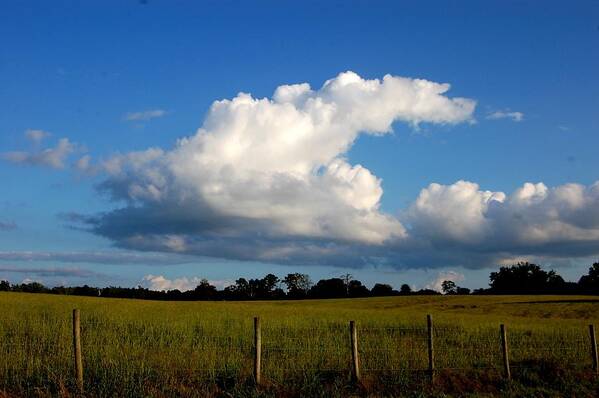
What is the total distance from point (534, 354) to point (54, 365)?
1777cm

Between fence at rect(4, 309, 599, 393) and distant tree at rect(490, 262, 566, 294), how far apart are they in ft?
387

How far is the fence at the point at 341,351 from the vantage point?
54.8 ft

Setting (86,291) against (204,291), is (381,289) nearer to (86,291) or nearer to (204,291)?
(204,291)

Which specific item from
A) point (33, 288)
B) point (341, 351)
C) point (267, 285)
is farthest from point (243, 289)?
point (341, 351)

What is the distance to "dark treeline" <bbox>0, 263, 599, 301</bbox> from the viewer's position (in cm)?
12675

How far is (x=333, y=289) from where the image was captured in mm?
151375

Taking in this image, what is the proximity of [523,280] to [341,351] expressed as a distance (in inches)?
5266

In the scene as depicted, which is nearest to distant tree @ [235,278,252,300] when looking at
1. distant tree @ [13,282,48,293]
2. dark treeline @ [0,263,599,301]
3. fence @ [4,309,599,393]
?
dark treeline @ [0,263,599,301]

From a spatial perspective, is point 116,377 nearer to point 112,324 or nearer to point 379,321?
point 112,324

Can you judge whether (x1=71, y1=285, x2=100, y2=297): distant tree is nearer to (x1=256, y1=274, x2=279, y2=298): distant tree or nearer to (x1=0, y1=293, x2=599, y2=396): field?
(x1=256, y1=274, x2=279, y2=298): distant tree

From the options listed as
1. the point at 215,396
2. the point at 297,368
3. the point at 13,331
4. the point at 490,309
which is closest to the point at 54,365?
the point at 215,396

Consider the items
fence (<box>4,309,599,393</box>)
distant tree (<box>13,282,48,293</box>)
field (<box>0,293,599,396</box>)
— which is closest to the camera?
field (<box>0,293,599,396</box>)

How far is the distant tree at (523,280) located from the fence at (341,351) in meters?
118

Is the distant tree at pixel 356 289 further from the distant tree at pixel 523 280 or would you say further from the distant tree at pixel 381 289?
the distant tree at pixel 523 280
